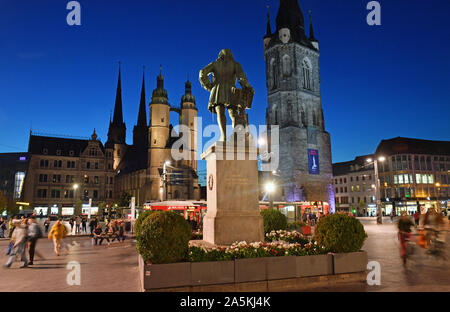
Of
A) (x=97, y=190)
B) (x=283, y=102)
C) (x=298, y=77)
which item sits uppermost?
(x=298, y=77)

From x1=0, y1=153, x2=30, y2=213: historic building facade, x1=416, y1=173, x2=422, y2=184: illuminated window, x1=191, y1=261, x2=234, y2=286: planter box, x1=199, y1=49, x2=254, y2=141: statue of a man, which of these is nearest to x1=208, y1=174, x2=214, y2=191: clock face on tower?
x1=199, y1=49, x2=254, y2=141: statue of a man

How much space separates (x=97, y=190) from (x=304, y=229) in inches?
2979

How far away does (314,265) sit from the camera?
7.14m

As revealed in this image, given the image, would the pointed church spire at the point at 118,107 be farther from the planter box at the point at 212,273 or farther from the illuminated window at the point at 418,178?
A: the planter box at the point at 212,273

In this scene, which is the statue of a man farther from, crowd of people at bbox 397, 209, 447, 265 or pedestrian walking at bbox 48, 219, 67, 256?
pedestrian walking at bbox 48, 219, 67, 256

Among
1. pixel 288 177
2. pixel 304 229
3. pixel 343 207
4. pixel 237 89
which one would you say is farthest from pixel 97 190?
pixel 237 89

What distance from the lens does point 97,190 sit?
272 ft

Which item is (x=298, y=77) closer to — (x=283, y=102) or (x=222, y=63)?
(x=283, y=102)

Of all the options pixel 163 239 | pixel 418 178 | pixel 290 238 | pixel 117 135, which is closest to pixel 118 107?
pixel 117 135

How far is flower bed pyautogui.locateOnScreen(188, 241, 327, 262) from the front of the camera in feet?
22.0

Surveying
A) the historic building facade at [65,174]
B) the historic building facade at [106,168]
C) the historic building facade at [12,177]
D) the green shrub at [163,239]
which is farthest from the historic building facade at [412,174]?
the historic building facade at [12,177]

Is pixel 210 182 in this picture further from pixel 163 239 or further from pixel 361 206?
pixel 361 206

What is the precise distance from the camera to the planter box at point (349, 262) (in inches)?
287

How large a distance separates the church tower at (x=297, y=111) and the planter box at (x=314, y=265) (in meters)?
61.0
